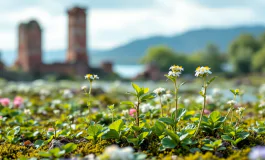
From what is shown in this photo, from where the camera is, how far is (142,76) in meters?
27.1

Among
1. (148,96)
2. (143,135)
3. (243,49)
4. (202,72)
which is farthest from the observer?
(243,49)

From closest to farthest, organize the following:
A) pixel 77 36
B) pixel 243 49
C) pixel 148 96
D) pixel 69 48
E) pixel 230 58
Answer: pixel 148 96 → pixel 77 36 → pixel 69 48 → pixel 243 49 → pixel 230 58

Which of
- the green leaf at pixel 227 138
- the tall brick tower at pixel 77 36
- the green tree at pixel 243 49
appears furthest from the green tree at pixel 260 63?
the green leaf at pixel 227 138

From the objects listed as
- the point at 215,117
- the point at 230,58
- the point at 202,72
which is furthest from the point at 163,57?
the point at 202,72

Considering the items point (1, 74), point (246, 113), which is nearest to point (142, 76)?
point (1, 74)

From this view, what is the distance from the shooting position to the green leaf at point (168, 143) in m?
2.76

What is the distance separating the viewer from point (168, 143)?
2.79 metres

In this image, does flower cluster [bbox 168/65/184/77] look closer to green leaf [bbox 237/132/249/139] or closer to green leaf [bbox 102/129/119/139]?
green leaf [bbox 102/129/119/139]

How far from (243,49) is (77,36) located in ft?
98.7

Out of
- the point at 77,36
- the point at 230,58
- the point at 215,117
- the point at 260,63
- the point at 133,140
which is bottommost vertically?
the point at 260,63

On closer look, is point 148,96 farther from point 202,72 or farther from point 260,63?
point 260,63

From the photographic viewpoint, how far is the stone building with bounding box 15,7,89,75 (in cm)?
2603

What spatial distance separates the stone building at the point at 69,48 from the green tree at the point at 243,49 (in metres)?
25.9

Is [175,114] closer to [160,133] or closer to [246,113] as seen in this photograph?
[160,133]
